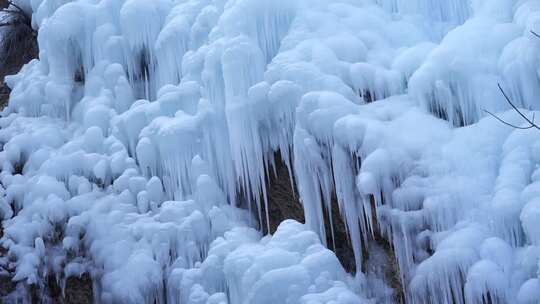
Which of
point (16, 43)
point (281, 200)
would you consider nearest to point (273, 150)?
point (281, 200)

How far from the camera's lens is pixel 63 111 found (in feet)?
19.0

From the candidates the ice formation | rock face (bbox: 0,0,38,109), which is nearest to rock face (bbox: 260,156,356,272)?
the ice formation

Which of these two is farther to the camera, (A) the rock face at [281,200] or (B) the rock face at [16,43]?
(B) the rock face at [16,43]

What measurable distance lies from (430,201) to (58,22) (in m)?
3.54

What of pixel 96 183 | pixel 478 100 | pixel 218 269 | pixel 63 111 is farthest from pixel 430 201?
pixel 63 111

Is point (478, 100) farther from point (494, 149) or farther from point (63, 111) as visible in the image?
point (63, 111)

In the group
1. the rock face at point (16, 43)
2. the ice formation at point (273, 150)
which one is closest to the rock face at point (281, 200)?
the ice formation at point (273, 150)

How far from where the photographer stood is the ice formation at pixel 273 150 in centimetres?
391

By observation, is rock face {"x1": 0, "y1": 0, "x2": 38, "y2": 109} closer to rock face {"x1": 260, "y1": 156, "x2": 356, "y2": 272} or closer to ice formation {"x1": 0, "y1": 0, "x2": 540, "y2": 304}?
ice formation {"x1": 0, "y1": 0, "x2": 540, "y2": 304}

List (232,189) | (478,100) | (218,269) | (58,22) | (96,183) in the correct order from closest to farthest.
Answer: (478,100)
(218,269)
(232,189)
(96,183)
(58,22)

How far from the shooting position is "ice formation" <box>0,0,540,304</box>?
391 centimetres

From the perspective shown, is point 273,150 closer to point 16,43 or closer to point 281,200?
point 281,200

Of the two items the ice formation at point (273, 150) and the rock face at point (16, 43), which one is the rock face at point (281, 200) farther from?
the rock face at point (16, 43)

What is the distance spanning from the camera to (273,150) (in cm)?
473
